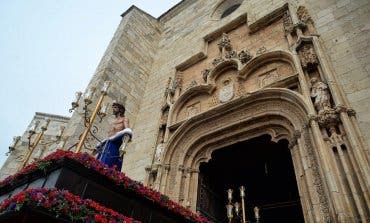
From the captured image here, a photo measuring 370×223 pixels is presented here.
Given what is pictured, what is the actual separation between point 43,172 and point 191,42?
7.33 metres

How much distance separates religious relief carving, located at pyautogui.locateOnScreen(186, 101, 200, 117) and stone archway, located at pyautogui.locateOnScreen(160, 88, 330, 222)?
16.9 inches

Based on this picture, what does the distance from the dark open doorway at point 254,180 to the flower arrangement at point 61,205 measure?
3.42 metres

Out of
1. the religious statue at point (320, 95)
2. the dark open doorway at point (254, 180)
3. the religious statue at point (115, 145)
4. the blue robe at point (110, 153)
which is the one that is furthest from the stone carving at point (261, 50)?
the blue robe at point (110, 153)

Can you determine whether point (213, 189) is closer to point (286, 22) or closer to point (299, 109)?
point (299, 109)

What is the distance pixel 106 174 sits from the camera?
2957 mm

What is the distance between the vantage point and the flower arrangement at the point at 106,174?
9.11 ft

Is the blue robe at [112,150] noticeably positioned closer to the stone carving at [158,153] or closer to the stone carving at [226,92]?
the stone carving at [158,153]

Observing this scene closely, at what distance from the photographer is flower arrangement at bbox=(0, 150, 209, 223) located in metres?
2.78

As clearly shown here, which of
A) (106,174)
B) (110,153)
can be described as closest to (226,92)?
(110,153)

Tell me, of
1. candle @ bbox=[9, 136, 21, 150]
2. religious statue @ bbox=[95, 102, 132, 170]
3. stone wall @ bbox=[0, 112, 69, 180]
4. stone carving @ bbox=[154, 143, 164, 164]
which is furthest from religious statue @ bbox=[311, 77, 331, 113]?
candle @ bbox=[9, 136, 21, 150]

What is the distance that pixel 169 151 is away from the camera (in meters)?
6.45

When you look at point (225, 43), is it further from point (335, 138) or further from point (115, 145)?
point (115, 145)

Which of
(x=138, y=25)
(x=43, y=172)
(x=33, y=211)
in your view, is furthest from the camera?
(x=138, y=25)

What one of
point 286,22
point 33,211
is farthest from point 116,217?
point 286,22
